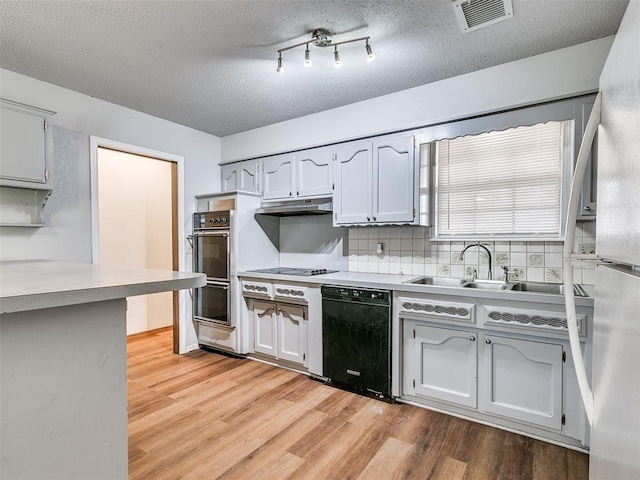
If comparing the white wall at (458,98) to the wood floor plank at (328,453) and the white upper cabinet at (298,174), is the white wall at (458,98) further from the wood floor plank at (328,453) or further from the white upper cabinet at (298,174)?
the wood floor plank at (328,453)

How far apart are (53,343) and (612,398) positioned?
4.20 ft

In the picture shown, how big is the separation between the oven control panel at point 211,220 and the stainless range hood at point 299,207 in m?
0.35

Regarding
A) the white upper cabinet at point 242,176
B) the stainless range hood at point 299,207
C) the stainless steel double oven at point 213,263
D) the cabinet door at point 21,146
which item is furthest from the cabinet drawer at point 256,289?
the cabinet door at point 21,146

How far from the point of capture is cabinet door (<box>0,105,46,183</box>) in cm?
224

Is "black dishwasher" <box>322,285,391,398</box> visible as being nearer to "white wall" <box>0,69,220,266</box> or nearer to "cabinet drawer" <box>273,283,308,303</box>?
"cabinet drawer" <box>273,283,308,303</box>

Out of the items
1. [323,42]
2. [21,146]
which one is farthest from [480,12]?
[21,146]

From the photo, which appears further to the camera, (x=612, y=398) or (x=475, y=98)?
(x=475, y=98)

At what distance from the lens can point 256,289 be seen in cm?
331

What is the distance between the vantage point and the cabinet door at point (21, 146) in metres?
2.24

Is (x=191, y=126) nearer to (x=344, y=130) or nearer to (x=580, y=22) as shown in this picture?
(x=344, y=130)

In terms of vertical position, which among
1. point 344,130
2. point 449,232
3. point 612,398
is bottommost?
point 612,398

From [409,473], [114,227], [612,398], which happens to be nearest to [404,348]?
Result: [409,473]

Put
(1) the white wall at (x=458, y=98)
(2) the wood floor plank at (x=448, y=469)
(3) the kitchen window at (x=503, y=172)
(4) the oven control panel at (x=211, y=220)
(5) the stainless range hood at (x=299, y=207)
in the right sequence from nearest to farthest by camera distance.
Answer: (2) the wood floor plank at (x=448, y=469)
(1) the white wall at (x=458, y=98)
(3) the kitchen window at (x=503, y=172)
(5) the stainless range hood at (x=299, y=207)
(4) the oven control panel at (x=211, y=220)

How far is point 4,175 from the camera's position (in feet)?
7.34
